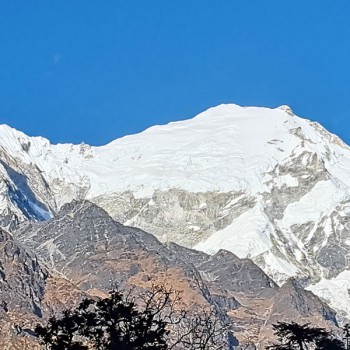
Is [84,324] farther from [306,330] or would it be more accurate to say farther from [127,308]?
[306,330]

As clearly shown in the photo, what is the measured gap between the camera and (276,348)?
86375mm

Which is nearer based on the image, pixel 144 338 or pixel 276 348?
pixel 144 338

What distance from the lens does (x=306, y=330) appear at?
82.5m

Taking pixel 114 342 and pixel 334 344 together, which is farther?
pixel 334 344

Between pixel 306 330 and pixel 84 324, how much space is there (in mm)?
17081

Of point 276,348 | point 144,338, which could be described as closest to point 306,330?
point 276,348

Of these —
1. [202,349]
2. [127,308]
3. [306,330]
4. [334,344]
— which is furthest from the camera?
[334,344]

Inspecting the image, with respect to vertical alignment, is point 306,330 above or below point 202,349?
above

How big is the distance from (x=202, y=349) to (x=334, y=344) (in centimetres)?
2410

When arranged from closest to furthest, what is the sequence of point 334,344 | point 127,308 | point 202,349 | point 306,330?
point 202,349 < point 127,308 < point 306,330 < point 334,344

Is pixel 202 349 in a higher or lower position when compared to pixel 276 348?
lower

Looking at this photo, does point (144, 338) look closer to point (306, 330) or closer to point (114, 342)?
point (114, 342)

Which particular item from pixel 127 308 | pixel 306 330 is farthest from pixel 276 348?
pixel 127 308

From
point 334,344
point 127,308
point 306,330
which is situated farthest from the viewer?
point 334,344
